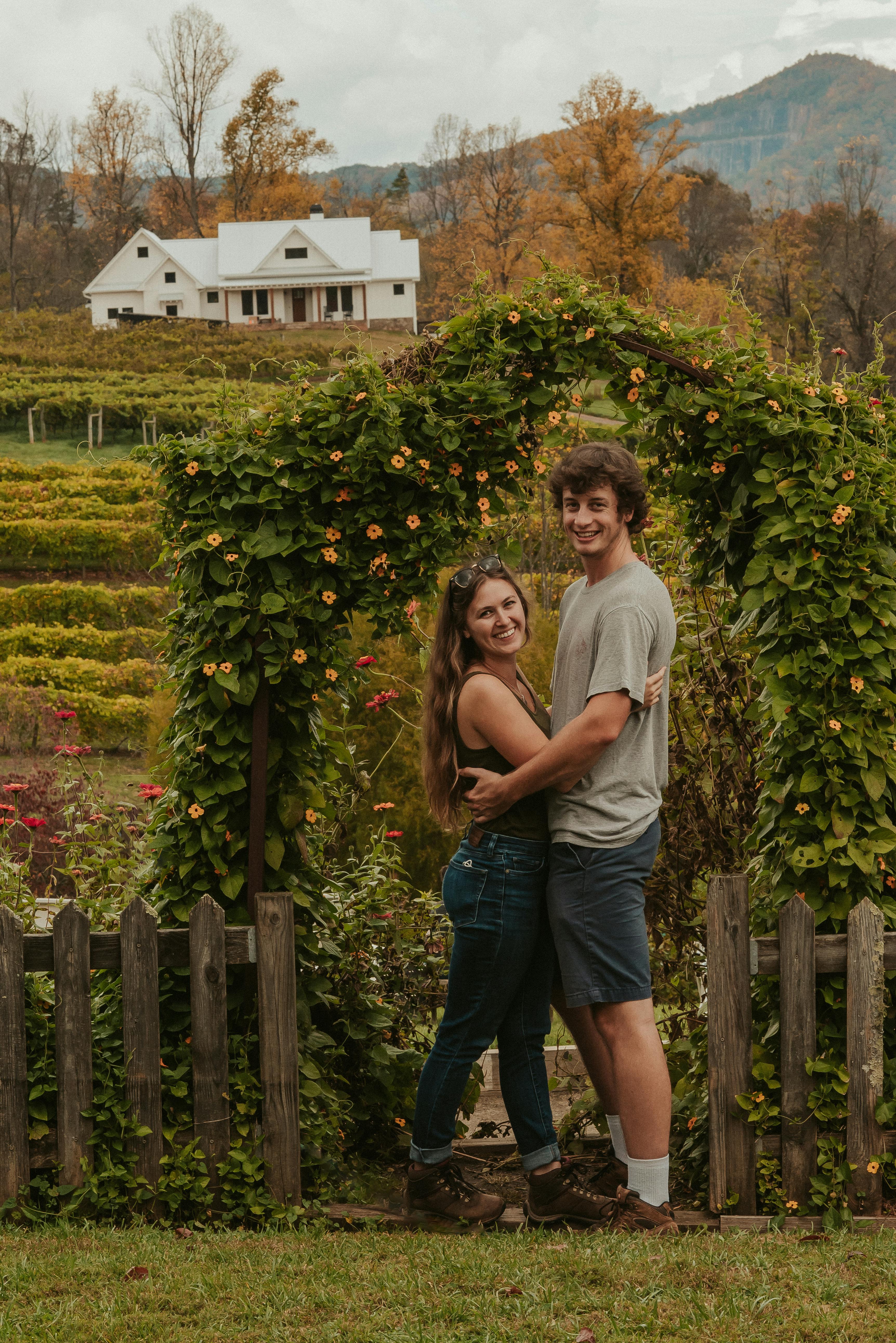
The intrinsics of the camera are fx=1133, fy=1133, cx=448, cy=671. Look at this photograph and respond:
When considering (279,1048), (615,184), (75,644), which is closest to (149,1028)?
(279,1048)

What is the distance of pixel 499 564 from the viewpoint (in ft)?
10.6

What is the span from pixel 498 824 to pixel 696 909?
151 cm

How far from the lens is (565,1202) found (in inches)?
126

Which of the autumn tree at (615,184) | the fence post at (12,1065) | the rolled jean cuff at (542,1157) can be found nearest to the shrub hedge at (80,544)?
the fence post at (12,1065)

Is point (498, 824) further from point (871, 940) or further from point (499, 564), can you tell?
point (871, 940)

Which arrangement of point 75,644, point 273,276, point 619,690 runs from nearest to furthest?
point 619,690 → point 75,644 → point 273,276

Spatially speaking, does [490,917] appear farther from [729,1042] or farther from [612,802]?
[729,1042]

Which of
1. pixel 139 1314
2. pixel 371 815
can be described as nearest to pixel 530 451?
pixel 139 1314

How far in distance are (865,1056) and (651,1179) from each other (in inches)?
28.2

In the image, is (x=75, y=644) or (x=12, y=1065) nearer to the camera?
(x=12, y=1065)

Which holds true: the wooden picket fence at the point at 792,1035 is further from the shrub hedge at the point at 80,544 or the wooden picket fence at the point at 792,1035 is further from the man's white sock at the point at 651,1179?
the shrub hedge at the point at 80,544

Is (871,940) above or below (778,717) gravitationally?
below

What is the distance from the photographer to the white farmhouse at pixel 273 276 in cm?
4169

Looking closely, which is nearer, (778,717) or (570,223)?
(778,717)
